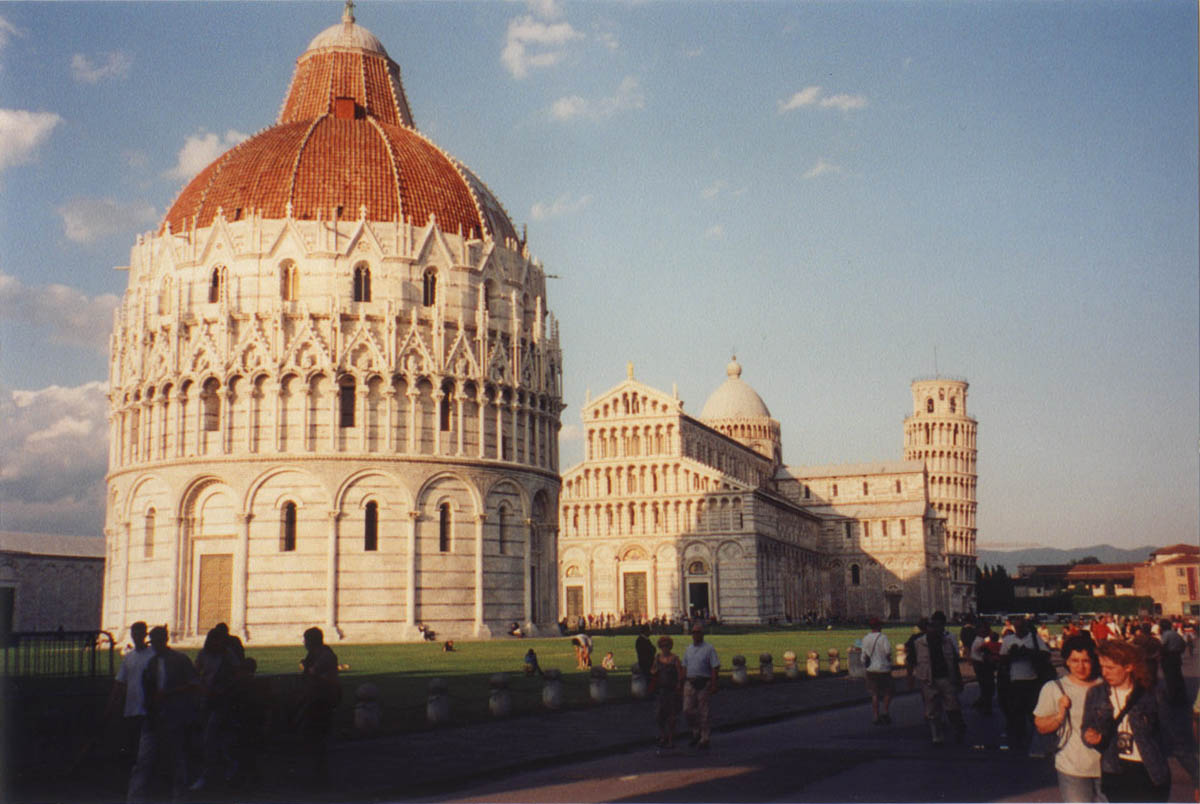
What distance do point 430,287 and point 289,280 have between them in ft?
20.0

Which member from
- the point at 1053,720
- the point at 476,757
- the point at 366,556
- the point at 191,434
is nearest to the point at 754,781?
the point at 476,757

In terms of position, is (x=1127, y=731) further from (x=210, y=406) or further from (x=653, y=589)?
(x=653, y=589)

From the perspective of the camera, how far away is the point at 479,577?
178 feet

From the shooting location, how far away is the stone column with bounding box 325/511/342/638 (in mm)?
51188

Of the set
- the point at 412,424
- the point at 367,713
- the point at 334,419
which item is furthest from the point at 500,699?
the point at 412,424

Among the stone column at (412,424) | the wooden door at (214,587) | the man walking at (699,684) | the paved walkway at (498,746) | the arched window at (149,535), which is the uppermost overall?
the stone column at (412,424)

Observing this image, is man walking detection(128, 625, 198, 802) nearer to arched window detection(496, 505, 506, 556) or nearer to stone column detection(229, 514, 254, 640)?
stone column detection(229, 514, 254, 640)

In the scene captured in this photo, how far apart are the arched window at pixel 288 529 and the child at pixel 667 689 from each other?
117 ft

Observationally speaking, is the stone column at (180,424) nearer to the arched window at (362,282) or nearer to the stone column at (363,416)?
the stone column at (363,416)

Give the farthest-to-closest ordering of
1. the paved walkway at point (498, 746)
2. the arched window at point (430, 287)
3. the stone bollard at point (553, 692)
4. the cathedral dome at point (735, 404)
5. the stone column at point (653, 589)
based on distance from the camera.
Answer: the cathedral dome at point (735, 404) → the stone column at point (653, 589) → the arched window at point (430, 287) → the stone bollard at point (553, 692) → the paved walkway at point (498, 746)

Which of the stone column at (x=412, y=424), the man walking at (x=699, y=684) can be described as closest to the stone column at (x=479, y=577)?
the stone column at (x=412, y=424)

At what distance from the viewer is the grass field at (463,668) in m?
23.4

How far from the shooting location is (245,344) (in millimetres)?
52250

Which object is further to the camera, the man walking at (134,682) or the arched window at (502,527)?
the arched window at (502,527)
